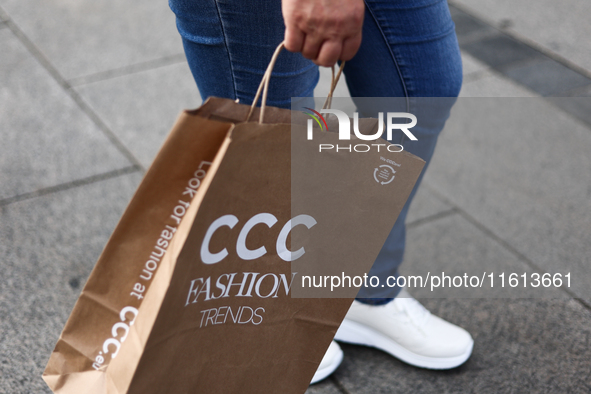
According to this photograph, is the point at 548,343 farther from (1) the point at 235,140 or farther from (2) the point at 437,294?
(1) the point at 235,140

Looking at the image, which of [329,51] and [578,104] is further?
[578,104]

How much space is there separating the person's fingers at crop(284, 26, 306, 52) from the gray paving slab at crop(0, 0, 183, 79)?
8.16 ft

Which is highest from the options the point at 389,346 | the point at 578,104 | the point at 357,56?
the point at 357,56

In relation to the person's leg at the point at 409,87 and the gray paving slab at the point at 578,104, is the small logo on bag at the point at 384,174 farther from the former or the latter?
the gray paving slab at the point at 578,104

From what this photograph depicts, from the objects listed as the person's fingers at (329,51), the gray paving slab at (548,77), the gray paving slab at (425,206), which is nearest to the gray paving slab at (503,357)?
the gray paving slab at (425,206)

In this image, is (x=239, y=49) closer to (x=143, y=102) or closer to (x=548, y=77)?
(x=143, y=102)

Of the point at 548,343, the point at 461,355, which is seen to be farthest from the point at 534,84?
the point at 461,355

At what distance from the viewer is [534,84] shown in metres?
3.29

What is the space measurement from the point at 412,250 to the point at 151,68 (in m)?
2.00

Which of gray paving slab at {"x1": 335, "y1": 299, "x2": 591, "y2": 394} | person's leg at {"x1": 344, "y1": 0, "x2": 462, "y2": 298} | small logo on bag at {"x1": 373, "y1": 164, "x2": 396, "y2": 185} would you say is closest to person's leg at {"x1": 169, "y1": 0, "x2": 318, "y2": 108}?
person's leg at {"x1": 344, "y1": 0, "x2": 462, "y2": 298}

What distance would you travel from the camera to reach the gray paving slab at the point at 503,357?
5.42ft

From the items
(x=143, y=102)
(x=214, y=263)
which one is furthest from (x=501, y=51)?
(x=214, y=263)

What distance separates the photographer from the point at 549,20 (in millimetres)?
3967

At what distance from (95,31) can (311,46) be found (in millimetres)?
2968
